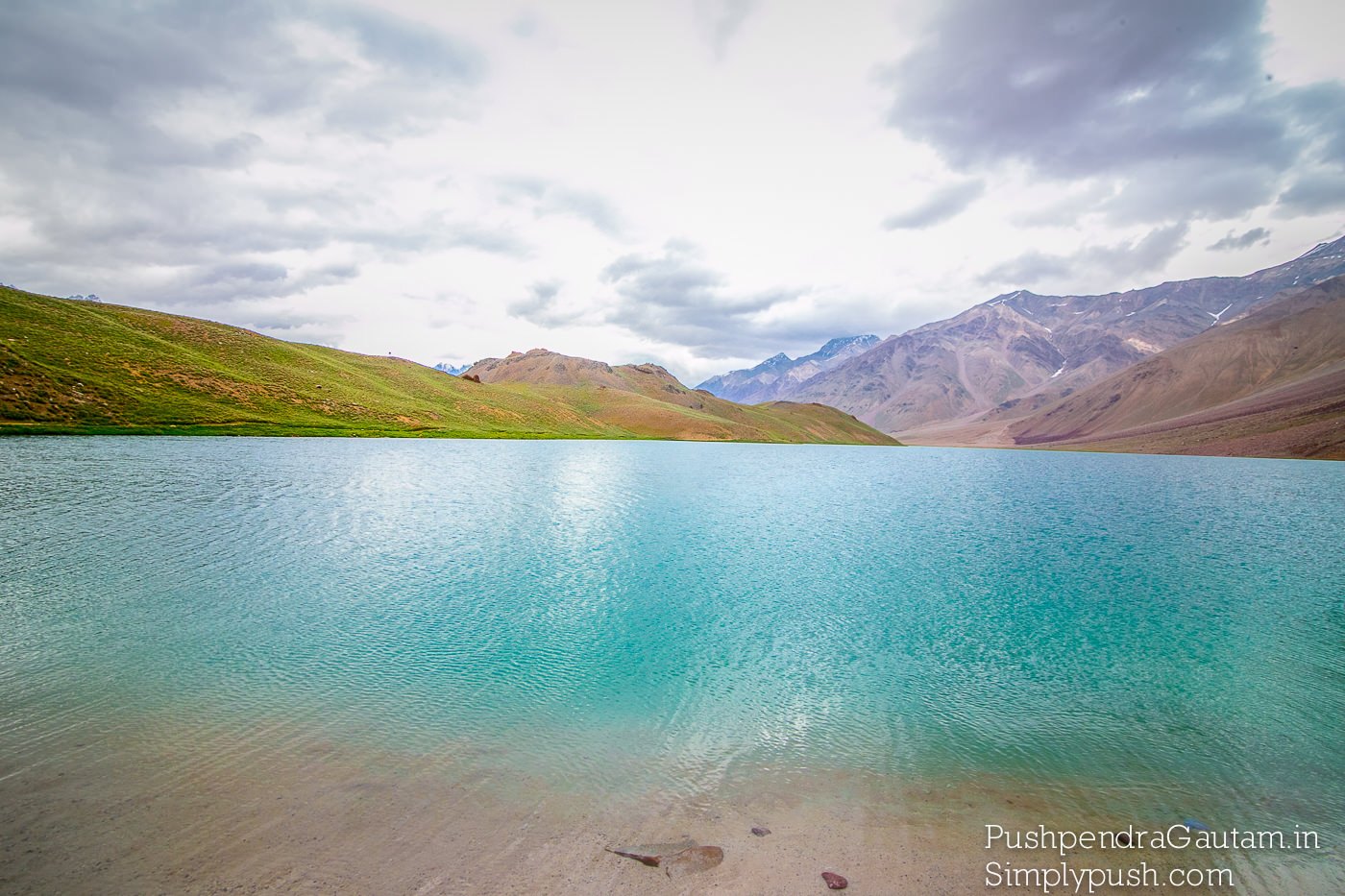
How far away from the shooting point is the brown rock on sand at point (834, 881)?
28.5 ft

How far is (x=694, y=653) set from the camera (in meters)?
18.6

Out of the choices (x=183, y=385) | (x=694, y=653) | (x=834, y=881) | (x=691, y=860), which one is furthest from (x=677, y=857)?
(x=183, y=385)

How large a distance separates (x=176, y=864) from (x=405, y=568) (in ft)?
60.7

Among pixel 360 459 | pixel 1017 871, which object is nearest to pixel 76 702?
pixel 1017 871

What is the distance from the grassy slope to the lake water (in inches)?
2438

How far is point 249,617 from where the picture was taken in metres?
19.6

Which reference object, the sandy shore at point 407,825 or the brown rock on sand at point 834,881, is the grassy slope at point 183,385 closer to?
the sandy shore at point 407,825

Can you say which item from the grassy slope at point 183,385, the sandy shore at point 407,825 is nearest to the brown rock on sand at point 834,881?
the sandy shore at point 407,825

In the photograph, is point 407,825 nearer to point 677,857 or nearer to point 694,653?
point 677,857

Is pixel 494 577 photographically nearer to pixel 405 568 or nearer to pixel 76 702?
pixel 405 568

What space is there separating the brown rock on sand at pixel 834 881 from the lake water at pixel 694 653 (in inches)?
87.7

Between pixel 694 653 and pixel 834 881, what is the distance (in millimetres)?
9997

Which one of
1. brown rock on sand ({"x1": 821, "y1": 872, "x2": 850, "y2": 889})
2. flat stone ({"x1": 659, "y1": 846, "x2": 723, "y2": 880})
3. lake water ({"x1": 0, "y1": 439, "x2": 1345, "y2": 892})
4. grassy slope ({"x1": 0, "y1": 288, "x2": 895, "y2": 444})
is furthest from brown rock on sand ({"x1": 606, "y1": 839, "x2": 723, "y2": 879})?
grassy slope ({"x1": 0, "y1": 288, "x2": 895, "y2": 444})

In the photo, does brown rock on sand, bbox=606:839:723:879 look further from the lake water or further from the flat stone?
the lake water
